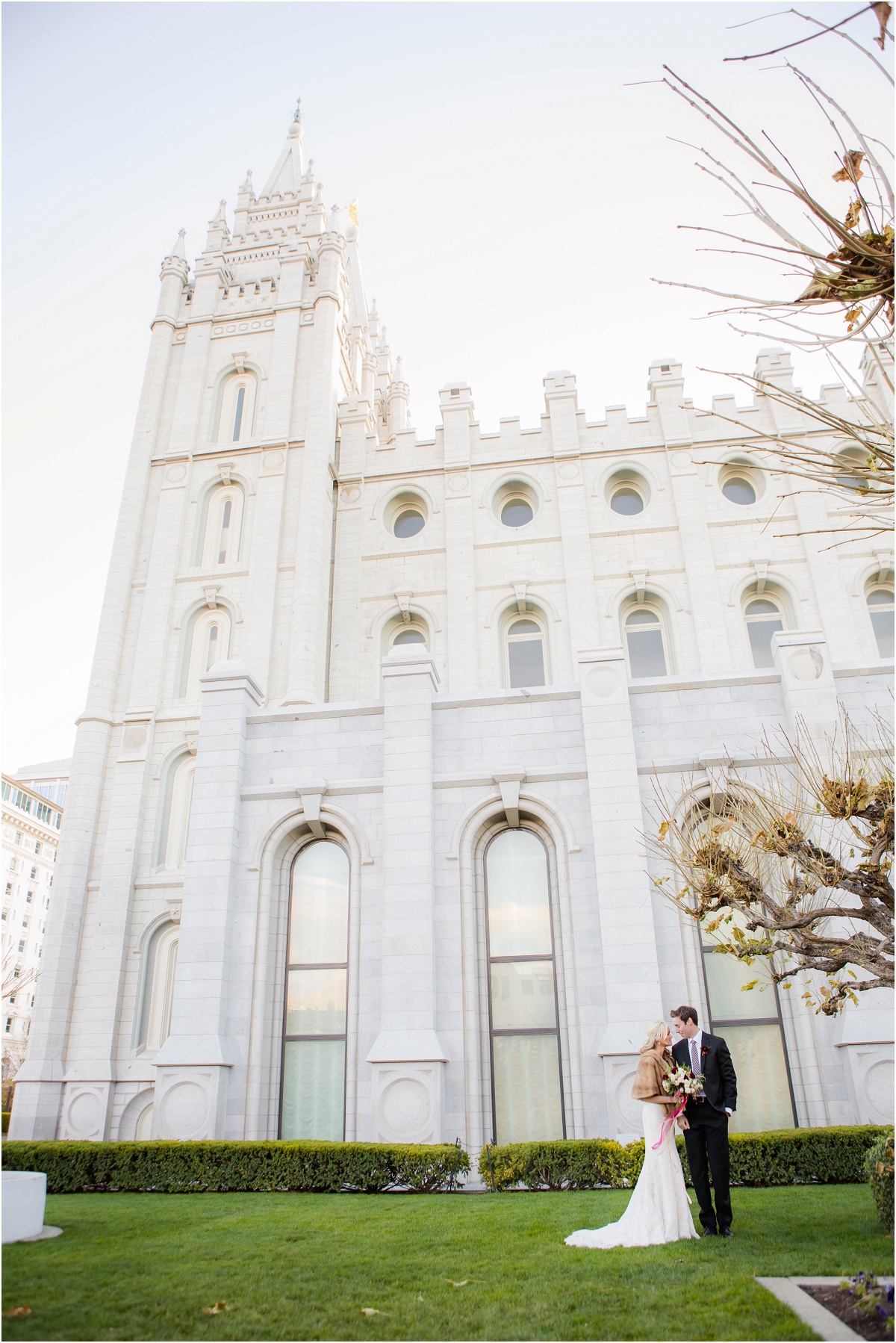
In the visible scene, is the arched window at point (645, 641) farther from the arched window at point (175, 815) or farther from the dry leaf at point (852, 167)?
the dry leaf at point (852, 167)

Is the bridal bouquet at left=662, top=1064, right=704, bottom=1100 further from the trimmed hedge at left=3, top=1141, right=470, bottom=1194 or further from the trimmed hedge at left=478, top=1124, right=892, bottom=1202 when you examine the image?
the trimmed hedge at left=3, top=1141, right=470, bottom=1194

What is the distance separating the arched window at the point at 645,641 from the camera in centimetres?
2533

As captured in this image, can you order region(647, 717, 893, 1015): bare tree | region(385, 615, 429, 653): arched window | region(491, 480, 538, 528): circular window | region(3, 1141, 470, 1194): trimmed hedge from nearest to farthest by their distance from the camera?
region(647, 717, 893, 1015): bare tree → region(3, 1141, 470, 1194): trimmed hedge → region(385, 615, 429, 653): arched window → region(491, 480, 538, 528): circular window

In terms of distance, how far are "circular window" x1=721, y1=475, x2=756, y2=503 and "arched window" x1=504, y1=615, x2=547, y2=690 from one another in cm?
679

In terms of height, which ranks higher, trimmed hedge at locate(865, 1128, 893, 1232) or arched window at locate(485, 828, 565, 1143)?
arched window at locate(485, 828, 565, 1143)

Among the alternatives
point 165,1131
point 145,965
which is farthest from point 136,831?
point 165,1131

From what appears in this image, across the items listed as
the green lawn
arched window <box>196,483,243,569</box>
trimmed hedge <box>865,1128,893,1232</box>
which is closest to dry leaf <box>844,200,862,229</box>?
the green lawn

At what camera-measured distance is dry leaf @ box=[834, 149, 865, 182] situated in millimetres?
5484

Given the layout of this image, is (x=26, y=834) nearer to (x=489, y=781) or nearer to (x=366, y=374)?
(x=366, y=374)

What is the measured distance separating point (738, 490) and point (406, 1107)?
66.1 ft

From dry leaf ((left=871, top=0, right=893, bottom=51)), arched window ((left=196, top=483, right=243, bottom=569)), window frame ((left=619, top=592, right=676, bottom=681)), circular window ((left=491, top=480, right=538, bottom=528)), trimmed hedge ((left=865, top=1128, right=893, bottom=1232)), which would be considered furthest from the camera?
circular window ((left=491, top=480, right=538, bottom=528))

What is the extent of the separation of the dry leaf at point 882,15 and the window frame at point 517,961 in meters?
12.6

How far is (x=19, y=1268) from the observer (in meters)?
6.78

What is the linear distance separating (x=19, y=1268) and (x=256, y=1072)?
Answer: 7.99 meters
